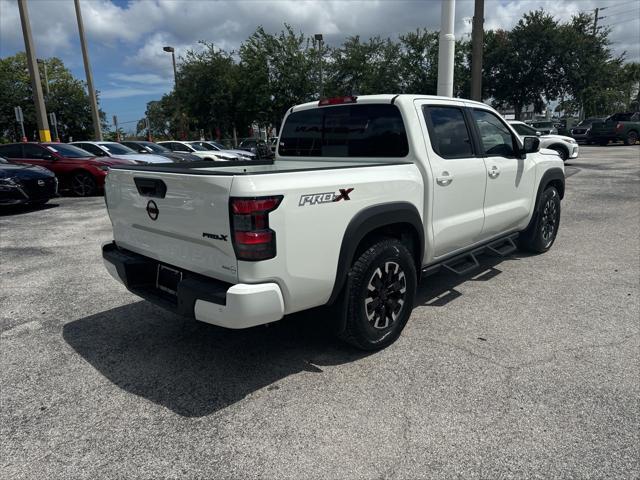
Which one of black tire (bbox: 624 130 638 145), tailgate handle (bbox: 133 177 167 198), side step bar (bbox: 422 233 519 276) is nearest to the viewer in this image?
tailgate handle (bbox: 133 177 167 198)

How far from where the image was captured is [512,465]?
7.55 ft

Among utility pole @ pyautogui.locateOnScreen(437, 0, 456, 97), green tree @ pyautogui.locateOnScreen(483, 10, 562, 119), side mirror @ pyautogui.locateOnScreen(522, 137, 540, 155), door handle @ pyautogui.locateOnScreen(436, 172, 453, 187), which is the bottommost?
door handle @ pyautogui.locateOnScreen(436, 172, 453, 187)

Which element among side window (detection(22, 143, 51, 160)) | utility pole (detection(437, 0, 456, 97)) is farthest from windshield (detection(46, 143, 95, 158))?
utility pole (detection(437, 0, 456, 97))

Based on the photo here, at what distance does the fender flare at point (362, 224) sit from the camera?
3.01 meters

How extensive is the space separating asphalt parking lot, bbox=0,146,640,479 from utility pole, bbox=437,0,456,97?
6.03 meters

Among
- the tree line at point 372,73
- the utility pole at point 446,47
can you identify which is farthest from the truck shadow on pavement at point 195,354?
the tree line at point 372,73

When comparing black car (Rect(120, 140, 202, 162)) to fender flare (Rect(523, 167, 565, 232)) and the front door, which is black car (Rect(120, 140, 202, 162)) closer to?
fender flare (Rect(523, 167, 565, 232))

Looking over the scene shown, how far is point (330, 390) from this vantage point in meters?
2.99

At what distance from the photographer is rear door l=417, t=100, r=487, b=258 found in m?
3.81

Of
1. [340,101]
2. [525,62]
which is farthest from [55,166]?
[525,62]

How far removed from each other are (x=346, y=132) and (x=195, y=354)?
2.23 metres

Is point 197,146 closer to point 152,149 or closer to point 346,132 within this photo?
point 152,149

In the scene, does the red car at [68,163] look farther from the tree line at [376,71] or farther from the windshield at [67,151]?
the tree line at [376,71]

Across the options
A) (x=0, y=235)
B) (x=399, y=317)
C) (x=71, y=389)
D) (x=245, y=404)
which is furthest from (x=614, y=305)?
(x=0, y=235)
